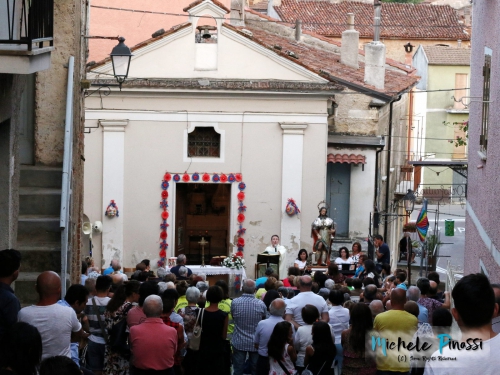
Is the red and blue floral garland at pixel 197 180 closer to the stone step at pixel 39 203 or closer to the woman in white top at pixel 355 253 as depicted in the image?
the woman in white top at pixel 355 253

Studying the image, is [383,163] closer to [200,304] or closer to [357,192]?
[357,192]

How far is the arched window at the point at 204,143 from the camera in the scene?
24.6 meters

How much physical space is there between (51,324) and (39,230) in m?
4.08

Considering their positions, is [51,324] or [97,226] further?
[97,226]

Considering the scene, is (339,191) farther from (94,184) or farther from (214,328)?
(214,328)

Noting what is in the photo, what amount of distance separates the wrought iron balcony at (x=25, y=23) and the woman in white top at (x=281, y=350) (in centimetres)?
363

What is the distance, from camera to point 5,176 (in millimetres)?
9891

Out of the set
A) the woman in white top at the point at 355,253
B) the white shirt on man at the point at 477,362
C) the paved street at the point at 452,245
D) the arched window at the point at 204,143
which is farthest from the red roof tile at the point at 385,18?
the white shirt on man at the point at 477,362

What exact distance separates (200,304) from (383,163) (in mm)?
19556

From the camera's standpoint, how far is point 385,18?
5216 cm

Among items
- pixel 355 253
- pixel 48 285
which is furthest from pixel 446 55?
pixel 48 285

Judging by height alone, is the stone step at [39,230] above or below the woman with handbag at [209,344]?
above

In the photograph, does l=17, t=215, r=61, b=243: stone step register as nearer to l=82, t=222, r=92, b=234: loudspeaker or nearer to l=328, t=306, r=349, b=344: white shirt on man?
l=328, t=306, r=349, b=344: white shirt on man

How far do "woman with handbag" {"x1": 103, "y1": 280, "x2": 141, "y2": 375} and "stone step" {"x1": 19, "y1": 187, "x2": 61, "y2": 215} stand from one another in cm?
231
